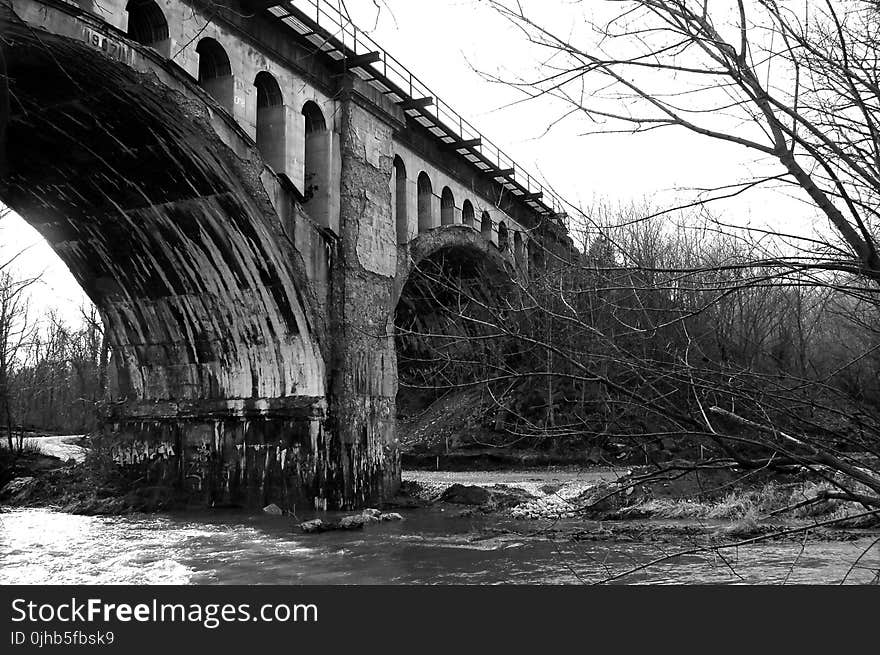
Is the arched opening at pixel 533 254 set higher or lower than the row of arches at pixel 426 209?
lower

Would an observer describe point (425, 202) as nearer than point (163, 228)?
No

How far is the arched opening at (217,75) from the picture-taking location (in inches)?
548

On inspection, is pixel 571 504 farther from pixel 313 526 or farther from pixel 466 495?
pixel 466 495

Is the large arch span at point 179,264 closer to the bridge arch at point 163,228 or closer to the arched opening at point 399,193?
the bridge arch at point 163,228

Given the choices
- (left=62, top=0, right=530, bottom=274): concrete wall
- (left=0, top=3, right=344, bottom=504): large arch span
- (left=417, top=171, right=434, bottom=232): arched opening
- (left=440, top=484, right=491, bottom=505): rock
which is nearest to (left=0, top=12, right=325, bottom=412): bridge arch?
(left=0, top=3, right=344, bottom=504): large arch span

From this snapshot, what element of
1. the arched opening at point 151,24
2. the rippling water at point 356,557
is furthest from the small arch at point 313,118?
the rippling water at point 356,557

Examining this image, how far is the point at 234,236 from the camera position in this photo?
14.7 m

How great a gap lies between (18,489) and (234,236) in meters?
9.46

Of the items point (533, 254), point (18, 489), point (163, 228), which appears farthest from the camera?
point (18, 489)

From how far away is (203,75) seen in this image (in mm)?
14234

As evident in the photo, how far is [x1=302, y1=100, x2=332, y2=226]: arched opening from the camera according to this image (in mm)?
15742

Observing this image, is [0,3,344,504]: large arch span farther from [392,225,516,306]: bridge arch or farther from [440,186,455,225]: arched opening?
[440,186,455,225]: arched opening

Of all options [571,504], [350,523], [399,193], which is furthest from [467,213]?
[571,504]

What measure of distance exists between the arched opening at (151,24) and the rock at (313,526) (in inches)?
308
